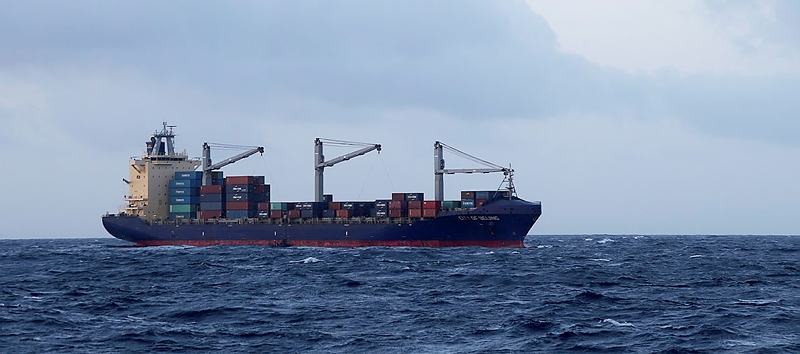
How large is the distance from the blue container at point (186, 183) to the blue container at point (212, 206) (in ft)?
12.5

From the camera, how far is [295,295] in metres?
43.0

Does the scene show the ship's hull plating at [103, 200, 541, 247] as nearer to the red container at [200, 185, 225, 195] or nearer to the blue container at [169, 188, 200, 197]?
the red container at [200, 185, 225, 195]

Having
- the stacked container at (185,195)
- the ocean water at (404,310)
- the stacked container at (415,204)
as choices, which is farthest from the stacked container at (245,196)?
the ocean water at (404,310)

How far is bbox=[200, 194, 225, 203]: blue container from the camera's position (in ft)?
364

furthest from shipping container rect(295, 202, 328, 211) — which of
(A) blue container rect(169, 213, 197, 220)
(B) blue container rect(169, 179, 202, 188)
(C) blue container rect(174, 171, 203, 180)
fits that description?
(C) blue container rect(174, 171, 203, 180)

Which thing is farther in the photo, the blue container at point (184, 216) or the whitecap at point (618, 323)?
the blue container at point (184, 216)

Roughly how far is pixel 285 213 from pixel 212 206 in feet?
32.2

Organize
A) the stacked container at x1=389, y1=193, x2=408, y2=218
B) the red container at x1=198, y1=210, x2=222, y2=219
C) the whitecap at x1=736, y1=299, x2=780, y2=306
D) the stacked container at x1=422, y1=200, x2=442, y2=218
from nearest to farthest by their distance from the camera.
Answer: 1. the whitecap at x1=736, y1=299, x2=780, y2=306
2. the stacked container at x1=422, y1=200, x2=442, y2=218
3. the stacked container at x1=389, y1=193, x2=408, y2=218
4. the red container at x1=198, y1=210, x2=222, y2=219

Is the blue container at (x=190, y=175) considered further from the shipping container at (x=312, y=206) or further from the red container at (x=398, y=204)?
the red container at (x=398, y=204)

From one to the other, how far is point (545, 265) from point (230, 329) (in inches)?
1392

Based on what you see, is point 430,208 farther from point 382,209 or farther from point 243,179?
point 243,179

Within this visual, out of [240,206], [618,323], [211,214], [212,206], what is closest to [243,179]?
[240,206]

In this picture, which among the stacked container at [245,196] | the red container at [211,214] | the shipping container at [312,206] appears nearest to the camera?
the shipping container at [312,206]

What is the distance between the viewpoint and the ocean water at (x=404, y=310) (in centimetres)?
2950
